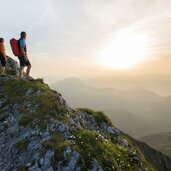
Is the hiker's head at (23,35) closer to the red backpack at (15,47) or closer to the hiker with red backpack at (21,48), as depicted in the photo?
the hiker with red backpack at (21,48)

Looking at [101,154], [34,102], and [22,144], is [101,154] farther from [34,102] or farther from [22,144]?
[34,102]

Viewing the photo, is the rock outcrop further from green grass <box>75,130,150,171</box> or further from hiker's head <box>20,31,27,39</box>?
hiker's head <box>20,31,27,39</box>

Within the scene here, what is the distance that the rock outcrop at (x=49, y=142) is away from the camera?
1516cm

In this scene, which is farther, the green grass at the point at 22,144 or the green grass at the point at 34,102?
the green grass at the point at 34,102

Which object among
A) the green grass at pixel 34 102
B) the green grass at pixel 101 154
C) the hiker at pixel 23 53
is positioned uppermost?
the hiker at pixel 23 53

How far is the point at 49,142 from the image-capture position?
16.1 m

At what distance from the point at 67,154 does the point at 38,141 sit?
2.30m

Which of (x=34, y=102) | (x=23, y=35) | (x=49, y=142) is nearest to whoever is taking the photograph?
(x=49, y=142)

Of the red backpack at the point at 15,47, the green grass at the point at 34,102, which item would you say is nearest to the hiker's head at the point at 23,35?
the red backpack at the point at 15,47

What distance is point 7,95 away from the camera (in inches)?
922

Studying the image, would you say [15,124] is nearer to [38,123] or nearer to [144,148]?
[38,123]

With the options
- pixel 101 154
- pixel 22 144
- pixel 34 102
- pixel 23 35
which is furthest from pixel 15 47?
pixel 101 154

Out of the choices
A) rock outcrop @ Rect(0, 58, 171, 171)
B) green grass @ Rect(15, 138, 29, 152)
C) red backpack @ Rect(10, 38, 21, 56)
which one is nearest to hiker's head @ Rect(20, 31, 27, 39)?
red backpack @ Rect(10, 38, 21, 56)

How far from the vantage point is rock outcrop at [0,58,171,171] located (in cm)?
1516
